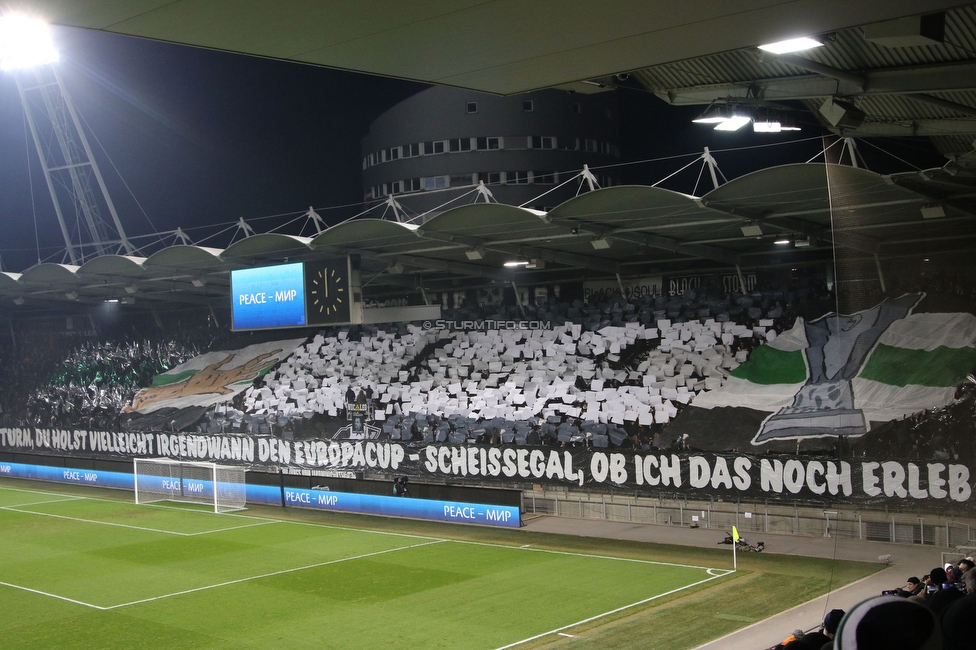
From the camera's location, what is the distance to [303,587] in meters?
18.0

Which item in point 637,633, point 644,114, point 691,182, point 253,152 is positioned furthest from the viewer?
point 644,114

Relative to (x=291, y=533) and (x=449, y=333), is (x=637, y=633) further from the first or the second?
(x=449, y=333)

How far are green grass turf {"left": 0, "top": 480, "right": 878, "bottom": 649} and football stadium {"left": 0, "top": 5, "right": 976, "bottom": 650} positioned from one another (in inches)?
4.7

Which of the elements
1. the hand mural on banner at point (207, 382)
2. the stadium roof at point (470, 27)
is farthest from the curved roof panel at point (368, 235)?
the stadium roof at point (470, 27)

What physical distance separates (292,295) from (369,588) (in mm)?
12477

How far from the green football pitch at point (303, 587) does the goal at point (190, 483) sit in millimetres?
3638

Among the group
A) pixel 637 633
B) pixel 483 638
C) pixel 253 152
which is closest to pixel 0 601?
pixel 483 638

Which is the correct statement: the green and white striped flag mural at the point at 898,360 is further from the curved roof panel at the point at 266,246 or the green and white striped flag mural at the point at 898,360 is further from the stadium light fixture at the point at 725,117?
the curved roof panel at the point at 266,246

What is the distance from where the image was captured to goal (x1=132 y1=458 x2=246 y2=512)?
29.2 metres

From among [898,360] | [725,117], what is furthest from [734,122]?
[898,360]

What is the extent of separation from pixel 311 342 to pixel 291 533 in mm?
15157

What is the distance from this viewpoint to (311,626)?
15.1 meters

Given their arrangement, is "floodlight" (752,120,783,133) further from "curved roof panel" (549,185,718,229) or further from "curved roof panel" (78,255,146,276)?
"curved roof panel" (78,255,146,276)

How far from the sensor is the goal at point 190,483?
95.7 ft
